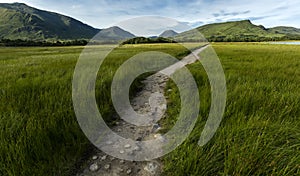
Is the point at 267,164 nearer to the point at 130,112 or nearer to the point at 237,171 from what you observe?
the point at 237,171

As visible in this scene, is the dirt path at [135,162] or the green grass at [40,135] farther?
the dirt path at [135,162]

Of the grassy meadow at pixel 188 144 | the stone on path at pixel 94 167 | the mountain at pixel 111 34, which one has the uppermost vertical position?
the mountain at pixel 111 34

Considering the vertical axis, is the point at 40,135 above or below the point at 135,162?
above

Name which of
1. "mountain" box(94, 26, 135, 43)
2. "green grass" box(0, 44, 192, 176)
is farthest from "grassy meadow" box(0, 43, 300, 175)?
"mountain" box(94, 26, 135, 43)

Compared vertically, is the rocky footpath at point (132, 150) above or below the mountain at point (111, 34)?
below

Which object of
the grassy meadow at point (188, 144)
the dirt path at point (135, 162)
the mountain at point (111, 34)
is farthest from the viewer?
the mountain at point (111, 34)

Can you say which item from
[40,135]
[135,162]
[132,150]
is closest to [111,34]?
[40,135]

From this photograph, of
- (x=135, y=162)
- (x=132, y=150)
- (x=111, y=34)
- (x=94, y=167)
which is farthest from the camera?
(x=111, y=34)

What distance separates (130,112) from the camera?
4777 millimetres

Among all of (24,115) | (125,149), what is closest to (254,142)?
(125,149)

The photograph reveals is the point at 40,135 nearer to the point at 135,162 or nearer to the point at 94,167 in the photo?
the point at 94,167

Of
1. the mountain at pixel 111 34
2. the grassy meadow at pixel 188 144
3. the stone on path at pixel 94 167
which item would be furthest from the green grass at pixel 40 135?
the mountain at pixel 111 34

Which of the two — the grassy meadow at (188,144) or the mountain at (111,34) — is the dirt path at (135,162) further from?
the mountain at (111,34)

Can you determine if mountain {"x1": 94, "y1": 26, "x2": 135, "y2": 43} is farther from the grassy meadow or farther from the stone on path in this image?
the stone on path
